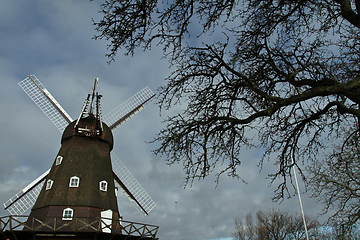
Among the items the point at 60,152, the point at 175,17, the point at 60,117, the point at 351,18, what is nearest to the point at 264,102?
the point at 351,18

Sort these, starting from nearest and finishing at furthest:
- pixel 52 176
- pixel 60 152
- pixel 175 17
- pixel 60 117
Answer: pixel 175 17
pixel 52 176
pixel 60 152
pixel 60 117

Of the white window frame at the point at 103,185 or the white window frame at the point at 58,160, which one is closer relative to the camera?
the white window frame at the point at 103,185

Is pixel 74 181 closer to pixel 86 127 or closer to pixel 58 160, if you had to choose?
pixel 58 160

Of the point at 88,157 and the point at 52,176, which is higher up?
the point at 88,157

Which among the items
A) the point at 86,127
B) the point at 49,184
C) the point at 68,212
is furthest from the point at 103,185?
the point at 86,127

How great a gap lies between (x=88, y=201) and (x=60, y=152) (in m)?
4.87

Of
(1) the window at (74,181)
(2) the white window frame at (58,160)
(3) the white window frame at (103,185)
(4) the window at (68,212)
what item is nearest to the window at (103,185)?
(3) the white window frame at (103,185)

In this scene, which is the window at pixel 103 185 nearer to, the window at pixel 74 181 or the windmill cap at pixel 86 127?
the window at pixel 74 181

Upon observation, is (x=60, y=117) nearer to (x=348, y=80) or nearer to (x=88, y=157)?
(x=88, y=157)

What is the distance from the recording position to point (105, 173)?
20500mm

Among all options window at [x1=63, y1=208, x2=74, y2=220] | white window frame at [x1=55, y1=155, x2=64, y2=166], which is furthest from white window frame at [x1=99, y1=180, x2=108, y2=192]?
white window frame at [x1=55, y1=155, x2=64, y2=166]

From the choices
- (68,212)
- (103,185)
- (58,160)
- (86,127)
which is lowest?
(68,212)

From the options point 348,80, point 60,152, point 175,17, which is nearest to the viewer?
point 348,80

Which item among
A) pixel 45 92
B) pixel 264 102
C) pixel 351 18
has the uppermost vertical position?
pixel 45 92
